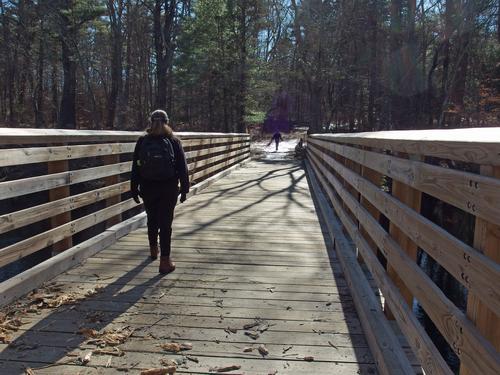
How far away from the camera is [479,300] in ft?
5.44

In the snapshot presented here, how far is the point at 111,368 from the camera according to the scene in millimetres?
2764

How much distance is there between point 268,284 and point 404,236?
1.78 m

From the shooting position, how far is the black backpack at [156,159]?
4.28 meters

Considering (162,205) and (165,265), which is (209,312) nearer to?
(165,265)

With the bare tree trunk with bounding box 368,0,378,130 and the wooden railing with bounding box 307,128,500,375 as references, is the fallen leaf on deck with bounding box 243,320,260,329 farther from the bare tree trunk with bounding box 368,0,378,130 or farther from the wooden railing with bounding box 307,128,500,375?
the bare tree trunk with bounding box 368,0,378,130

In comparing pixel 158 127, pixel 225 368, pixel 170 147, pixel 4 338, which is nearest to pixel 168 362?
pixel 225 368

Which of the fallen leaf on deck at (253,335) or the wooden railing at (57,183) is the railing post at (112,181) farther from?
the fallen leaf on deck at (253,335)

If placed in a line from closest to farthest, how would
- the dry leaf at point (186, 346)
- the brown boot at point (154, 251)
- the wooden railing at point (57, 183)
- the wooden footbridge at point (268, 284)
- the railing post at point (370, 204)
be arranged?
the wooden footbridge at point (268, 284) → the dry leaf at point (186, 346) → the wooden railing at point (57, 183) → the railing post at point (370, 204) → the brown boot at point (154, 251)

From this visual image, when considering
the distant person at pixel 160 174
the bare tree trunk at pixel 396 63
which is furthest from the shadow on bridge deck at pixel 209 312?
the bare tree trunk at pixel 396 63

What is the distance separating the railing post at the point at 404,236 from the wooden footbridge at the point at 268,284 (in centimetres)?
1

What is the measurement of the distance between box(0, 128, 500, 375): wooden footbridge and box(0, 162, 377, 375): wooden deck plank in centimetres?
1

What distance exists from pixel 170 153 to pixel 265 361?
2178mm

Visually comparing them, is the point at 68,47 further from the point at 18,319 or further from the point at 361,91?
the point at 18,319

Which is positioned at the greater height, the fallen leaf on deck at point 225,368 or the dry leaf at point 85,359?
the dry leaf at point 85,359
